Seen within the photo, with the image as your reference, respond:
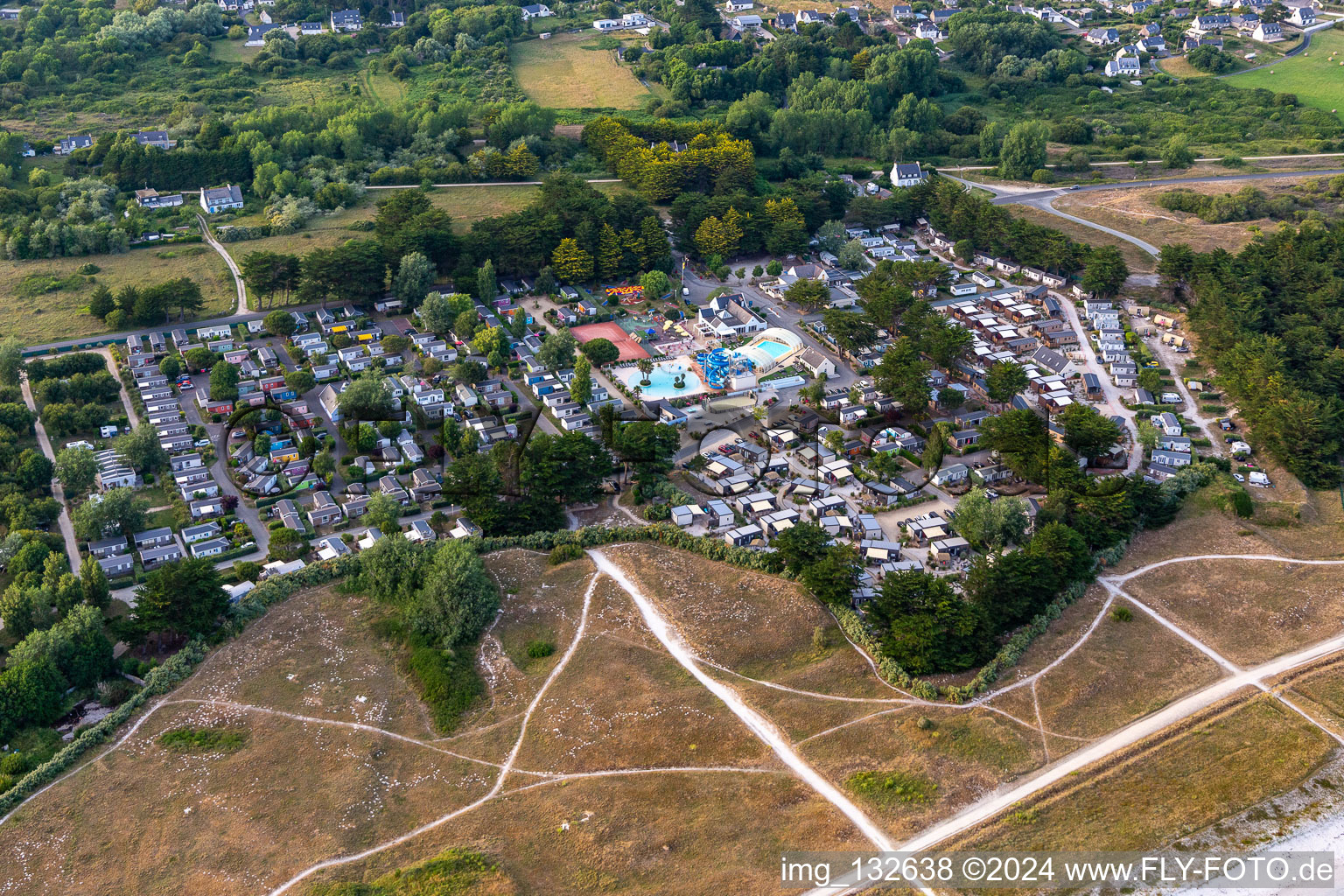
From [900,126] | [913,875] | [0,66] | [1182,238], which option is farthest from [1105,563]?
[0,66]

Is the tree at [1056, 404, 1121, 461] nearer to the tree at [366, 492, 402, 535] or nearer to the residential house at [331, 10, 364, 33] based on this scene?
the tree at [366, 492, 402, 535]

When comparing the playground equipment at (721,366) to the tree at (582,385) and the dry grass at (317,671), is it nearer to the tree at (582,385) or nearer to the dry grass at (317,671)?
the tree at (582,385)

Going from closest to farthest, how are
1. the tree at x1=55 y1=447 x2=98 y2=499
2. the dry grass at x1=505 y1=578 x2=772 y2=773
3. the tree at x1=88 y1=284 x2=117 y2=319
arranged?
1. the dry grass at x1=505 y1=578 x2=772 y2=773
2. the tree at x1=55 y1=447 x2=98 y2=499
3. the tree at x1=88 y1=284 x2=117 y2=319

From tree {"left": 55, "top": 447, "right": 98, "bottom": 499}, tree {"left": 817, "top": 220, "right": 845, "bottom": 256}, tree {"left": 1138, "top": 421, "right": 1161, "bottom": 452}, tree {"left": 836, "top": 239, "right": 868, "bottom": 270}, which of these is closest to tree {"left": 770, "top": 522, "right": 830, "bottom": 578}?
tree {"left": 1138, "top": 421, "right": 1161, "bottom": 452}

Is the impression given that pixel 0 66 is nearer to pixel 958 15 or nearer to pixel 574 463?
pixel 574 463

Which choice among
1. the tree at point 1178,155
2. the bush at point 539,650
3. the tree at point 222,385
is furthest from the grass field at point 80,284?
the tree at point 1178,155

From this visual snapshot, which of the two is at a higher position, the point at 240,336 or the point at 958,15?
the point at 958,15
